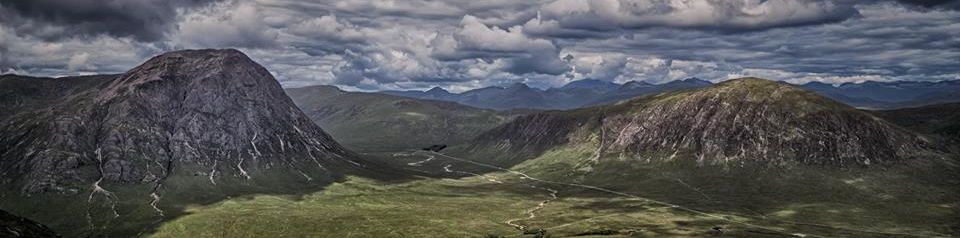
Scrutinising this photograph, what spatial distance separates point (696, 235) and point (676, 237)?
8057mm

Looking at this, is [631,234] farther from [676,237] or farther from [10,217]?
[10,217]

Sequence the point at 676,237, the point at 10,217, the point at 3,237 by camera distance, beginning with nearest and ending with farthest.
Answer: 1. the point at 3,237
2. the point at 10,217
3. the point at 676,237

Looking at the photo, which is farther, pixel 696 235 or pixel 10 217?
pixel 696 235

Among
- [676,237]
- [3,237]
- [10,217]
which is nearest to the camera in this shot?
[3,237]

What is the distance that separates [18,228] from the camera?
125 m

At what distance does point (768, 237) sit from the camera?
19338 centimetres

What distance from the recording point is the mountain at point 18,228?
118 metres

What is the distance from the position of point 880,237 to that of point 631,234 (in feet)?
237

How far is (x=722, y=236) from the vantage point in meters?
195

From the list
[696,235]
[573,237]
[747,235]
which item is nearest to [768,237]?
[747,235]

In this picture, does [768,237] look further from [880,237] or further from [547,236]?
[547,236]

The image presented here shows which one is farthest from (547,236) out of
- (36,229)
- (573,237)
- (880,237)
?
(36,229)

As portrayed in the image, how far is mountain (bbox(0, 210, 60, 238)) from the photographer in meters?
118

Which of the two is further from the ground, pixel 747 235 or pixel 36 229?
pixel 36 229
